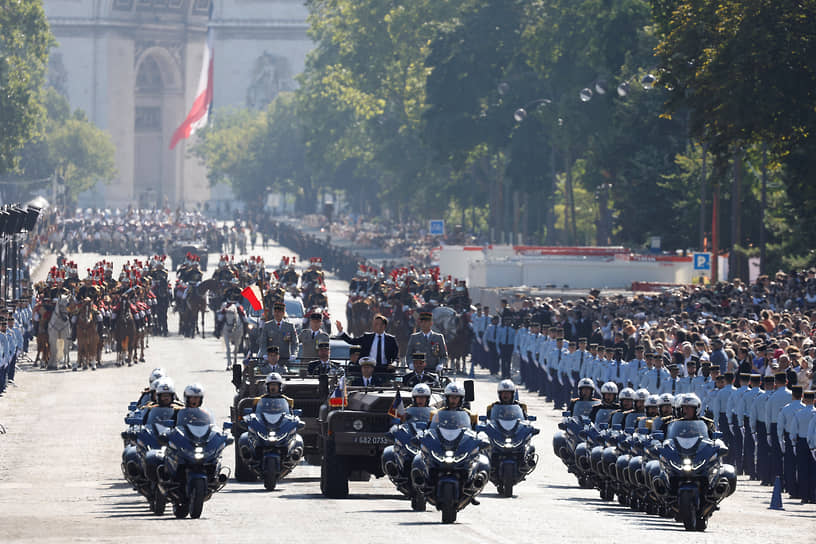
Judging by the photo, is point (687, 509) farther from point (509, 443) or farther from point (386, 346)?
point (386, 346)

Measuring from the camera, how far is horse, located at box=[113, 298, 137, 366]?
4725 cm

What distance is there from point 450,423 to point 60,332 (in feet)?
89.3

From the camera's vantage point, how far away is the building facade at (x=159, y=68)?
176 meters

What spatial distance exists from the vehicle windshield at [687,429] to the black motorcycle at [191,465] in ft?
15.3

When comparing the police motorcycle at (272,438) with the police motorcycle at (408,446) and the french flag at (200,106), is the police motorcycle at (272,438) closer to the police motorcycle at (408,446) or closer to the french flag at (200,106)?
the police motorcycle at (408,446)

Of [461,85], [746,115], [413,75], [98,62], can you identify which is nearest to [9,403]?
[746,115]

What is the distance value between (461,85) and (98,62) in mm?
89864

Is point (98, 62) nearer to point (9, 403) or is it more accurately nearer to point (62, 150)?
point (62, 150)

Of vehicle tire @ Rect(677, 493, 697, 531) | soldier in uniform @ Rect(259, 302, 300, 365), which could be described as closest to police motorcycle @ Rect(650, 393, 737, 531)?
vehicle tire @ Rect(677, 493, 697, 531)

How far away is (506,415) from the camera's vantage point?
2364cm

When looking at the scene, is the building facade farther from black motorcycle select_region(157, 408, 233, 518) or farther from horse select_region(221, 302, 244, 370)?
black motorcycle select_region(157, 408, 233, 518)

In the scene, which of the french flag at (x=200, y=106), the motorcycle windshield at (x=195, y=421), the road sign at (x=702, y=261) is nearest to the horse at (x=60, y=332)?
the road sign at (x=702, y=261)

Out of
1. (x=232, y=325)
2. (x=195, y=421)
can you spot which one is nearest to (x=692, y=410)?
(x=195, y=421)

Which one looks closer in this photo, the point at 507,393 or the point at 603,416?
the point at 507,393
